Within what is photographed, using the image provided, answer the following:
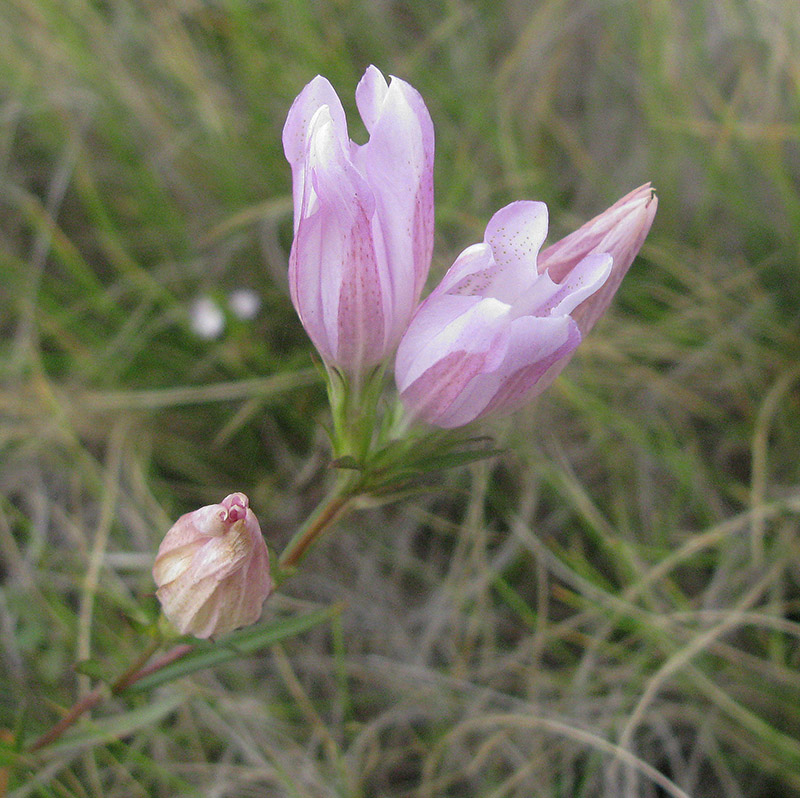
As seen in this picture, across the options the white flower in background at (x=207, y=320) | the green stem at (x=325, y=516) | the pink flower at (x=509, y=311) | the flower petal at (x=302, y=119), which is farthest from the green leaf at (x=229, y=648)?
the white flower in background at (x=207, y=320)

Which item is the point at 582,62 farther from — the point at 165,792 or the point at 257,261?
the point at 165,792

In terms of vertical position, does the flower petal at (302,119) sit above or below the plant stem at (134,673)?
above

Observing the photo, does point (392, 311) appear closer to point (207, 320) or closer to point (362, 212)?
point (362, 212)

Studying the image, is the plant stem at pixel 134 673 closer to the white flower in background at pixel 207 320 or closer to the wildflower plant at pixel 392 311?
the wildflower plant at pixel 392 311

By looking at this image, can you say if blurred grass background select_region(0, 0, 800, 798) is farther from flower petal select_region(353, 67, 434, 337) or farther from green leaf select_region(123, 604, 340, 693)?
flower petal select_region(353, 67, 434, 337)

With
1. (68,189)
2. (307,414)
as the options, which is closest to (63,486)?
(307,414)
